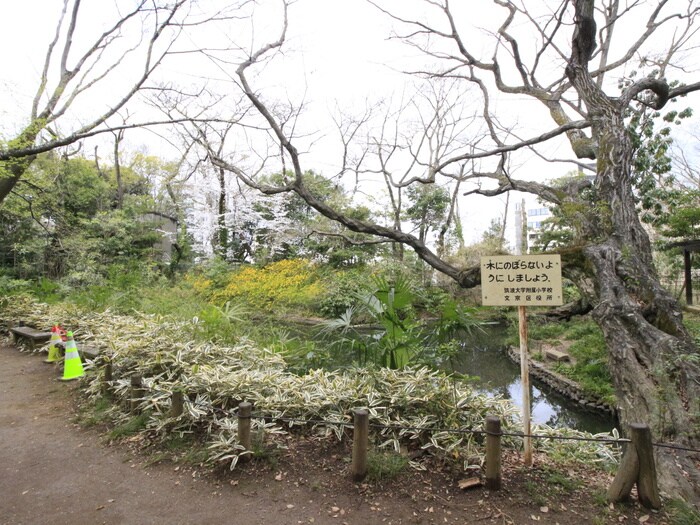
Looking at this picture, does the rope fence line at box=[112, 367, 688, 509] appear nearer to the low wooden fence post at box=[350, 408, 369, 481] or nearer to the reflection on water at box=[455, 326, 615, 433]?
the low wooden fence post at box=[350, 408, 369, 481]

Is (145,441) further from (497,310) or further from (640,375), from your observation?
(497,310)

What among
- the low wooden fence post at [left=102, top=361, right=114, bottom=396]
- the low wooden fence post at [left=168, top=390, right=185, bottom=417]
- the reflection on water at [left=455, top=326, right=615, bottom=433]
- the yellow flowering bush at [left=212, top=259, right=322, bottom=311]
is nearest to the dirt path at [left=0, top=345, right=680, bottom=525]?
the low wooden fence post at [left=168, top=390, right=185, bottom=417]

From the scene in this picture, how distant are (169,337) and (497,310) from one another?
10.9 m

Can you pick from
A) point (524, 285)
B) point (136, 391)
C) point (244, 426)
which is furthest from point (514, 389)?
point (136, 391)

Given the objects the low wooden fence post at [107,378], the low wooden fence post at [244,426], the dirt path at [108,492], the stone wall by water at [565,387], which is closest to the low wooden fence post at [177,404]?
the dirt path at [108,492]

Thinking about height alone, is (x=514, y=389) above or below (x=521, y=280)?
below

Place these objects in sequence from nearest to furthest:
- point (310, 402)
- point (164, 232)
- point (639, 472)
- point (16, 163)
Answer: point (639, 472) → point (310, 402) → point (16, 163) → point (164, 232)

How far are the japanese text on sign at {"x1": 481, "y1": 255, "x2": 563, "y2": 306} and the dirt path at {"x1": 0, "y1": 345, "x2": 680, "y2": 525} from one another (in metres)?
1.15

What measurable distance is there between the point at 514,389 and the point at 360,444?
20.3ft

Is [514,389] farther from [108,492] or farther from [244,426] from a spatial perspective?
[108,492]

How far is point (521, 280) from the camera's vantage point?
2.71 metres

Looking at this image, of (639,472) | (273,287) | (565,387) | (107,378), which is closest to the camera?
(639,472)

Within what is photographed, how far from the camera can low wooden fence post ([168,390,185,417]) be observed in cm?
317

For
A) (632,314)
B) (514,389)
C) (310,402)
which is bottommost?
(514,389)
